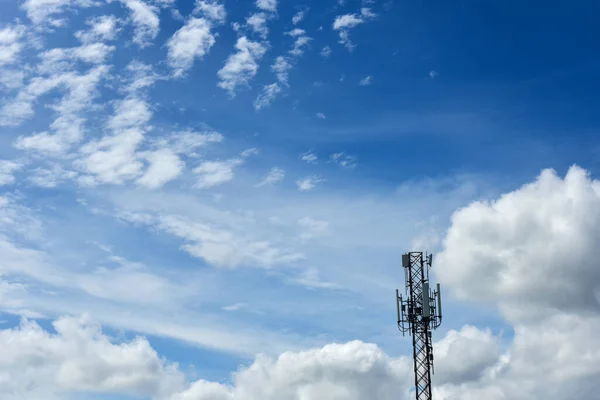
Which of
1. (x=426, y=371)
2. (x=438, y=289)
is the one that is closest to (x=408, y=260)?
(x=438, y=289)

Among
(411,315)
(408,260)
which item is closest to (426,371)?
(411,315)

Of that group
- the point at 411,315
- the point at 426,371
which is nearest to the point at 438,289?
the point at 411,315

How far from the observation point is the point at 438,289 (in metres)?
79.1

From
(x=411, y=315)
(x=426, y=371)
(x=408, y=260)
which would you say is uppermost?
(x=408, y=260)

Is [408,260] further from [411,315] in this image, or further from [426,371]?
[426,371]

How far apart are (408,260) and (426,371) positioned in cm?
1211

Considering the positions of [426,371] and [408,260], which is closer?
[426,371]

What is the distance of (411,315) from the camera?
78688 mm

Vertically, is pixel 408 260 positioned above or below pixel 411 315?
above

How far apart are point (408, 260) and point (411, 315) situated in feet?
19.9

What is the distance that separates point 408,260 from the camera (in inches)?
3189

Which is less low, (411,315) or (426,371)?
(411,315)

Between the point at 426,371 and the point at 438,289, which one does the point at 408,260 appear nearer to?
the point at 438,289

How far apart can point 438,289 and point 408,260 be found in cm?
454
